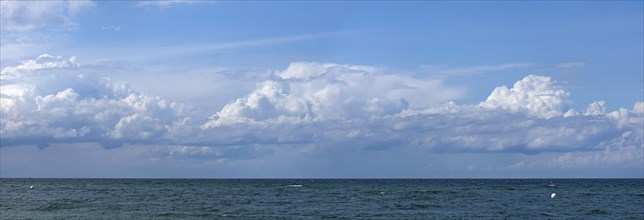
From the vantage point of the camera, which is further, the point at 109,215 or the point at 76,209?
the point at 76,209

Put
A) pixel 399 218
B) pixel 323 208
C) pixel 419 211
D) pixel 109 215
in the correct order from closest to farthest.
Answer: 1. pixel 399 218
2. pixel 109 215
3. pixel 419 211
4. pixel 323 208

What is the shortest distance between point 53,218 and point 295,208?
26.6 meters

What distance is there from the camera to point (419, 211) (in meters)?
78.4

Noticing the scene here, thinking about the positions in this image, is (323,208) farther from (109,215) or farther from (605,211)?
(605,211)

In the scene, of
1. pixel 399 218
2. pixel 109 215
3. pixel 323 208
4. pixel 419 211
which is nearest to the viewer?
pixel 399 218

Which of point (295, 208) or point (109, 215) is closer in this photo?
point (109, 215)

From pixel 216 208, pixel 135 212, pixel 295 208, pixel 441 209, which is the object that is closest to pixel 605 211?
pixel 441 209

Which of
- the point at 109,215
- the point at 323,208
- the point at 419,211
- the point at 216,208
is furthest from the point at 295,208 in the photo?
the point at 109,215

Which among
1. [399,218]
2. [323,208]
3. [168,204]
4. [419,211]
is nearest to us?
[399,218]

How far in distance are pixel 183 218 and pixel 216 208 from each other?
1426 cm

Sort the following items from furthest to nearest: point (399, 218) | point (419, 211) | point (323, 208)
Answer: point (323, 208)
point (419, 211)
point (399, 218)

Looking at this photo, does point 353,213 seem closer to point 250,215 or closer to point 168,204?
point 250,215

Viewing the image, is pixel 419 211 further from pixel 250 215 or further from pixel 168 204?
pixel 168 204

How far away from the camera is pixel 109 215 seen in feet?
240
